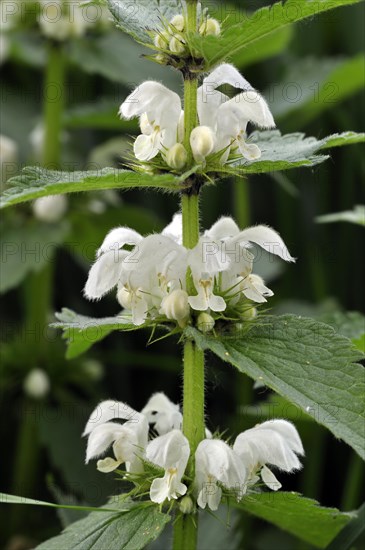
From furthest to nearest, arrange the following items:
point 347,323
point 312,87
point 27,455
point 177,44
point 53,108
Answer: point 312,87 → point 53,108 → point 27,455 → point 347,323 → point 177,44

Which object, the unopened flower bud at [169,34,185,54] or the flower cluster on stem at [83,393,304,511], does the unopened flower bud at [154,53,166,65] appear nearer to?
the unopened flower bud at [169,34,185,54]

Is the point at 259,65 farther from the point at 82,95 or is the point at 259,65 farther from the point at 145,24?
the point at 145,24

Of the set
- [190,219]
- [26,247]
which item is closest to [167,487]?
[190,219]

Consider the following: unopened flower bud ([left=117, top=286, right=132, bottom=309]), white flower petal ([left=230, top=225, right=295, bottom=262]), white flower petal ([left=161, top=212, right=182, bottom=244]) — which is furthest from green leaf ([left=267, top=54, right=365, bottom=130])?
unopened flower bud ([left=117, top=286, right=132, bottom=309])

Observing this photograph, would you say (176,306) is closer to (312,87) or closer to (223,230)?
(223,230)

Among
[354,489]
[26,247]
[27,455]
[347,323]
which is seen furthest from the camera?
[27,455]

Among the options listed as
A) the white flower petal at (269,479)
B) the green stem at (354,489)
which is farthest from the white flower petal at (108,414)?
the green stem at (354,489)

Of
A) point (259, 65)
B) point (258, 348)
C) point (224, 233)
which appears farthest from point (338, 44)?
point (258, 348)
